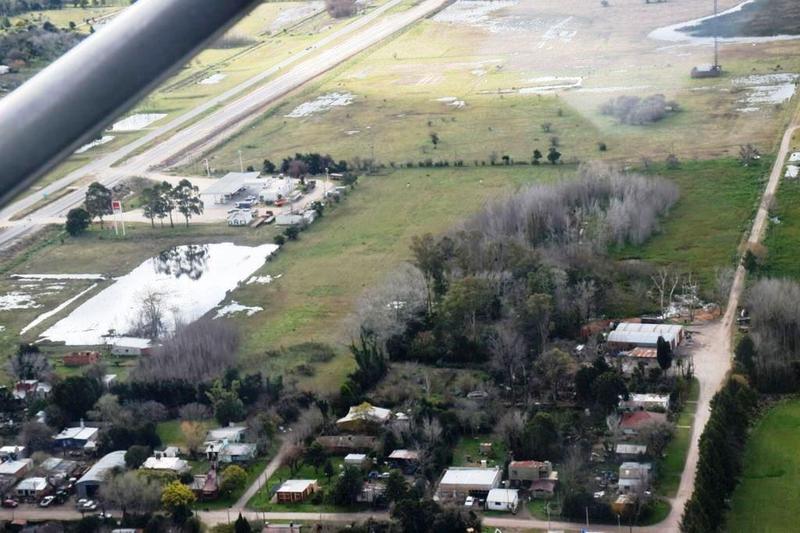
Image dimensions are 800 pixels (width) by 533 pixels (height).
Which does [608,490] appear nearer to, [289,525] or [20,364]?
[289,525]

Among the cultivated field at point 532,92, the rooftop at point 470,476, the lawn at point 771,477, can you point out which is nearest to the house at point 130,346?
the rooftop at point 470,476

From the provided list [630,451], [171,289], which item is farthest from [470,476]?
[171,289]

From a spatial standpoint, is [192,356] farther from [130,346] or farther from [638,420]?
[638,420]

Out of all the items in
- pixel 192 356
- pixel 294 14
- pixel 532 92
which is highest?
pixel 294 14

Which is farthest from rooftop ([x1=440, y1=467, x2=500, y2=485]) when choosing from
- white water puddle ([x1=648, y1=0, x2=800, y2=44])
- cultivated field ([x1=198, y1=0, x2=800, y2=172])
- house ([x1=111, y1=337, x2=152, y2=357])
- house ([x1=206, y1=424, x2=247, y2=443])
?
white water puddle ([x1=648, y1=0, x2=800, y2=44])

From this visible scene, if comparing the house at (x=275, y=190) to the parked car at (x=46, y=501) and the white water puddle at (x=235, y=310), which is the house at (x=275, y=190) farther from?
the parked car at (x=46, y=501)

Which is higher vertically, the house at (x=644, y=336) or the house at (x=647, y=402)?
the house at (x=644, y=336)
